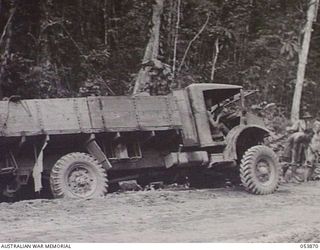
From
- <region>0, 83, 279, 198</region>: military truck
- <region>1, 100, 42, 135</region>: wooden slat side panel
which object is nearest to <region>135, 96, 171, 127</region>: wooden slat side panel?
<region>0, 83, 279, 198</region>: military truck

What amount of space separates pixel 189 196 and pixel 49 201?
6.22ft

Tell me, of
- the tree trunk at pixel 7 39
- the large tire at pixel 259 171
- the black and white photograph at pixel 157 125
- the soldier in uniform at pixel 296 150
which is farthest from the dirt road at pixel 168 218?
the tree trunk at pixel 7 39

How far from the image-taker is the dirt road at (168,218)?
6.55 meters

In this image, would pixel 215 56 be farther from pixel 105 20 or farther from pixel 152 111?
pixel 152 111

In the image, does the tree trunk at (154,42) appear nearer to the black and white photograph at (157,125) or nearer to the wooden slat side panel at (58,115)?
the black and white photograph at (157,125)

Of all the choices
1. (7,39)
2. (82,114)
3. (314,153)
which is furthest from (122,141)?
(7,39)

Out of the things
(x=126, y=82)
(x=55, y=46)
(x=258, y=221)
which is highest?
(x=55, y=46)

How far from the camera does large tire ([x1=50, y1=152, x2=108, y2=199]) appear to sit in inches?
337

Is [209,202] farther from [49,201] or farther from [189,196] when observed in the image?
[49,201]

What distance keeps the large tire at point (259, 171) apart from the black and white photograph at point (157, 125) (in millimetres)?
17

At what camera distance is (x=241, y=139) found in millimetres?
10062

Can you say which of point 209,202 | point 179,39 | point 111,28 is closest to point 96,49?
point 111,28

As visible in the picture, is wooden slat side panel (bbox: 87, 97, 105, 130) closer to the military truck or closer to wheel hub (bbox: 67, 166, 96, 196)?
the military truck

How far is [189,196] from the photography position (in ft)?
29.7
